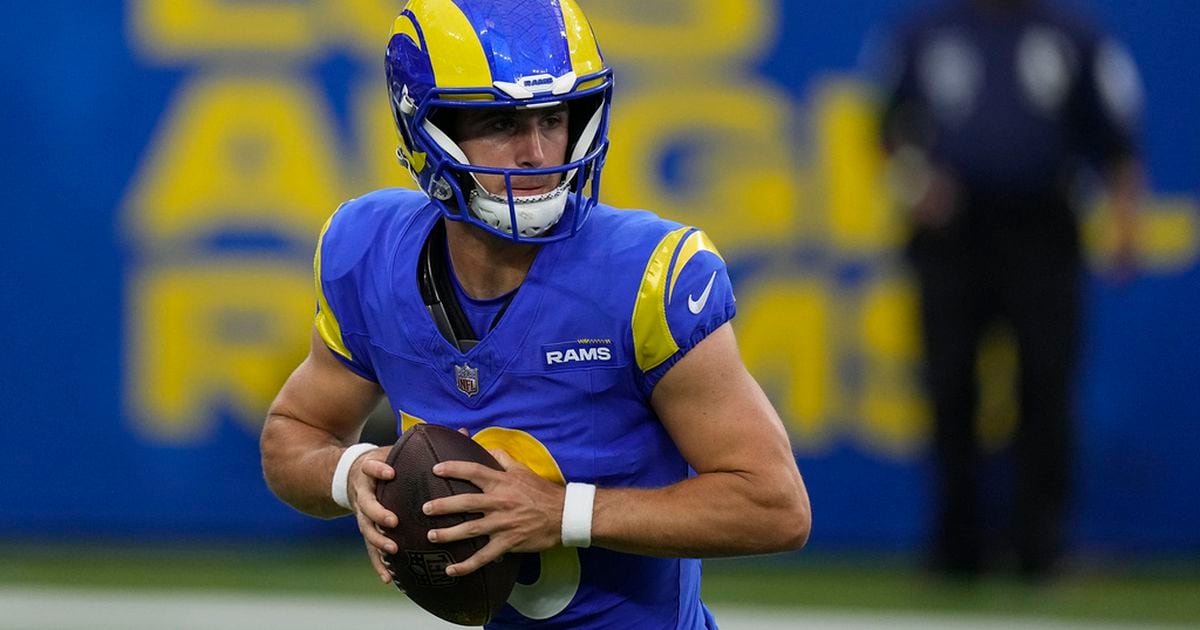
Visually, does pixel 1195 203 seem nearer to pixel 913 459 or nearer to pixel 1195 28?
pixel 1195 28

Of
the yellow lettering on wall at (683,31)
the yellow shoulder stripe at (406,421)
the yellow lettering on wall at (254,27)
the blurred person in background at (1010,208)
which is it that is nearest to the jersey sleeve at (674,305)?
the yellow shoulder stripe at (406,421)

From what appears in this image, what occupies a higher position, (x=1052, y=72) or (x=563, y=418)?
(x=1052, y=72)

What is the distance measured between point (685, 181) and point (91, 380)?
2.29 m

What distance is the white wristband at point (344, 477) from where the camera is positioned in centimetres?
248

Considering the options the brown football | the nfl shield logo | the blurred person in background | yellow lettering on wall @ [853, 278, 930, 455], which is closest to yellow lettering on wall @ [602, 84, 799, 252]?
yellow lettering on wall @ [853, 278, 930, 455]

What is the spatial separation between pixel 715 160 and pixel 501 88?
12.3 feet

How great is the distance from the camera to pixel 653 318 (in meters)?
2.27

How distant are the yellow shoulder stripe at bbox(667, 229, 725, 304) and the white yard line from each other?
2.68 meters

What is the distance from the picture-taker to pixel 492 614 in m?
2.35

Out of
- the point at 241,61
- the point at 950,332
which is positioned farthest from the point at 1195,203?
the point at 241,61

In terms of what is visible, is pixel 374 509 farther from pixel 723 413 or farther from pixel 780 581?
pixel 780 581

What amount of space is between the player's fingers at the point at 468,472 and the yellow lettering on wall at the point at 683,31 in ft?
12.7

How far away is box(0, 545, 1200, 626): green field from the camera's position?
5.20 m

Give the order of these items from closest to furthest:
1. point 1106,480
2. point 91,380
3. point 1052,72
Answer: point 1052,72 < point 1106,480 < point 91,380
